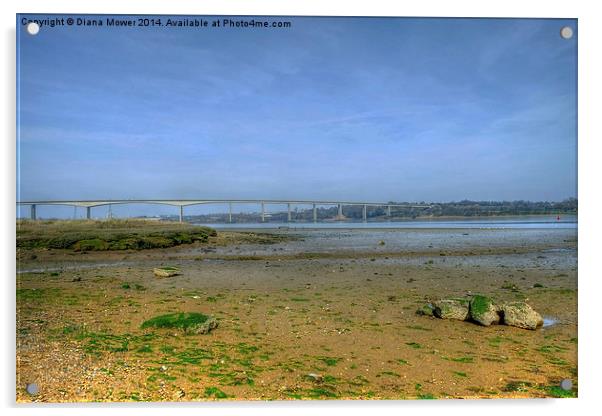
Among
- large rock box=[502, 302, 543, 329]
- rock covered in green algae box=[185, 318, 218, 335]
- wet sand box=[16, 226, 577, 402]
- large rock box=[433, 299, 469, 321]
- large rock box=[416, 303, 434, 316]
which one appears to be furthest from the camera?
large rock box=[416, 303, 434, 316]

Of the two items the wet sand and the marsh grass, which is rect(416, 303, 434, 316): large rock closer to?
the wet sand

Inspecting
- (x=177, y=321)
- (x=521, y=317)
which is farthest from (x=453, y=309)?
(x=177, y=321)

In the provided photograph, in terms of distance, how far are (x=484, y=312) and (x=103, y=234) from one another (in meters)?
5.69

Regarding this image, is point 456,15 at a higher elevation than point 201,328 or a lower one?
higher

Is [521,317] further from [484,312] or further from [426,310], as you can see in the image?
[426,310]

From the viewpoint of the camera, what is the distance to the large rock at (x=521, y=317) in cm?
420

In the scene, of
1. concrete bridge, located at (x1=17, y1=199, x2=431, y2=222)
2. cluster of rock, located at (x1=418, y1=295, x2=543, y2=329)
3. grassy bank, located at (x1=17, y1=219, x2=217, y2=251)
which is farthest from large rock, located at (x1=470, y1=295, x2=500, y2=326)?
grassy bank, located at (x1=17, y1=219, x2=217, y2=251)

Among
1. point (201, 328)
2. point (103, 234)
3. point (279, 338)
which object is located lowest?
point (279, 338)

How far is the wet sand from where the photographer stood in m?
3.36

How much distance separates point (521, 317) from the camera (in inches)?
166

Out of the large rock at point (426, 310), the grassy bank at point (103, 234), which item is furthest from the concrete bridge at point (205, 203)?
the large rock at point (426, 310)
